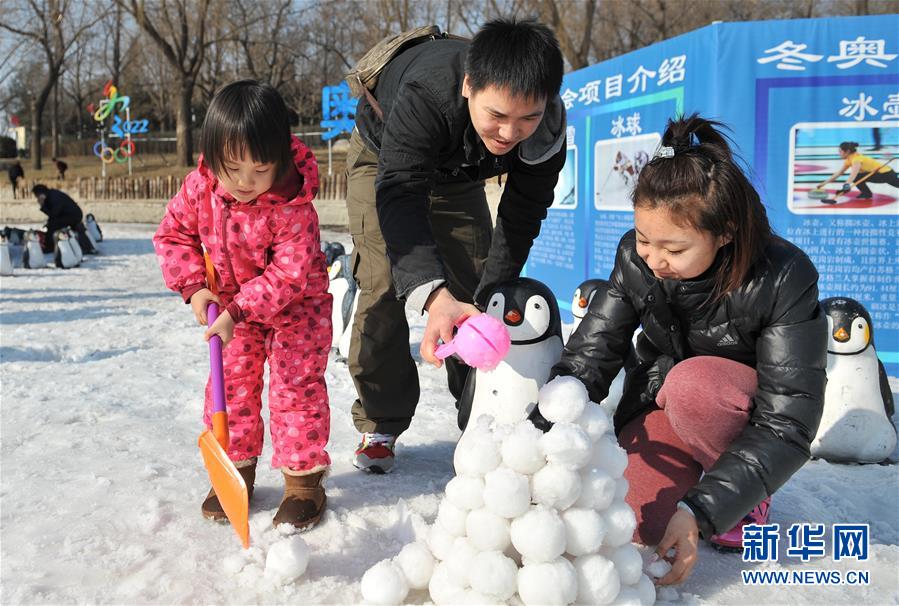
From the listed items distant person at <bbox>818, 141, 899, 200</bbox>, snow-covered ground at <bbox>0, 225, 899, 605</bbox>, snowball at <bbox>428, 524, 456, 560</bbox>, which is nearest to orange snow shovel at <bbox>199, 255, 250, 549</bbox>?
snow-covered ground at <bbox>0, 225, 899, 605</bbox>

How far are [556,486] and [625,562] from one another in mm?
236

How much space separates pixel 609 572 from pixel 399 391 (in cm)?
117

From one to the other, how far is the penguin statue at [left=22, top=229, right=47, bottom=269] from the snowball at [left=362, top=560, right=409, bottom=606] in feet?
28.1

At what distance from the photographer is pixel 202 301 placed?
194cm

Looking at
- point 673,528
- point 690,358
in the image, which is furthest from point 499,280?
point 673,528

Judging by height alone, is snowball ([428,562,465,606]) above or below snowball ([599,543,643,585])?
below

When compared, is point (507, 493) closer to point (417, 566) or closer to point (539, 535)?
point (539, 535)

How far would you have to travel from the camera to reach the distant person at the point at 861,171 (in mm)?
3947

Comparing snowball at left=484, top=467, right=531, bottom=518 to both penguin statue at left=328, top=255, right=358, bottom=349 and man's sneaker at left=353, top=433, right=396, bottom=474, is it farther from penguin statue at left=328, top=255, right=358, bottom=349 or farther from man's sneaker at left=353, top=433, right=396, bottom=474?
penguin statue at left=328, top=255, right=358, bottom=349

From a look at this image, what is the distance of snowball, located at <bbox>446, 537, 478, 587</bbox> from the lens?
1431 mm

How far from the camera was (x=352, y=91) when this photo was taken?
2334 millimetres

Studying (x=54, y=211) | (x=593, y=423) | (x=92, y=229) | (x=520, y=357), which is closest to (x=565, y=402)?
(x=593, y=423)
